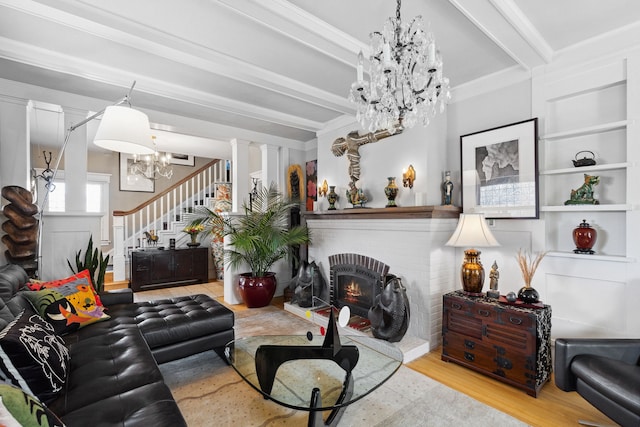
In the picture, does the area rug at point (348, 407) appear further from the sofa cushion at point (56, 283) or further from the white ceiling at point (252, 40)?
the white ceiling at point (252, 40)

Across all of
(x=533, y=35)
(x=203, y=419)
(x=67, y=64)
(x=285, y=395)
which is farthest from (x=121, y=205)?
(x=533, y=35)

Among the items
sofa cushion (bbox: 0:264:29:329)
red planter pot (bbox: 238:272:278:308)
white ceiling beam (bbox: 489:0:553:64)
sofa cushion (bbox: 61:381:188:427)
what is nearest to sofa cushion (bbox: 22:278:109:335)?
sofa cushion (bbox: 0:264:29:329)

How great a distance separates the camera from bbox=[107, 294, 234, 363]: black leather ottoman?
7.71 feet

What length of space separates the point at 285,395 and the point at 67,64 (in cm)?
334

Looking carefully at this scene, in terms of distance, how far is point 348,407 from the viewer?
2062 mm

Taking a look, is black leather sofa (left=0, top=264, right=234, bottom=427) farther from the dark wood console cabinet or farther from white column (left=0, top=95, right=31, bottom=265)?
the dark wood console cabinet

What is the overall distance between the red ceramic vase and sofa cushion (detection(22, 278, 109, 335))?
394 cm

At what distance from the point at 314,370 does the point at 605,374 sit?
1604 mm

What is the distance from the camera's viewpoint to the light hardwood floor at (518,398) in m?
1.95

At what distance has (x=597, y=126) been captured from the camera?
2.43 meters

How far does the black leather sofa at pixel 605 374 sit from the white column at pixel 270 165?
4.31 meters

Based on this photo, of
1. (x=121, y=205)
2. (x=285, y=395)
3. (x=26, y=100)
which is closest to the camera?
(x=285, y=395)

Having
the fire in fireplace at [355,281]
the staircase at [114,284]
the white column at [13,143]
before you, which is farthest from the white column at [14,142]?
the fire in fireplace at [355,281]

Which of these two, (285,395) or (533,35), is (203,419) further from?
(533,35)
